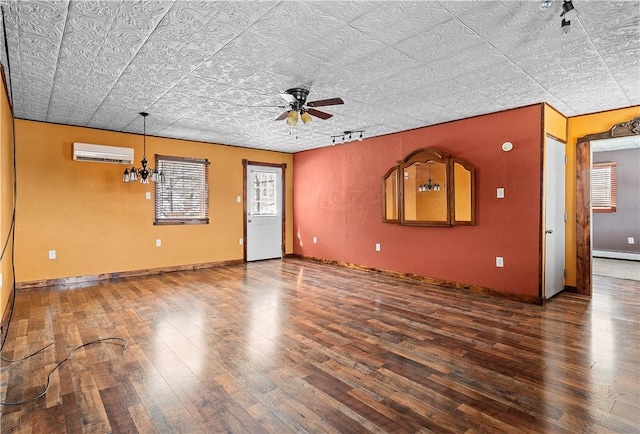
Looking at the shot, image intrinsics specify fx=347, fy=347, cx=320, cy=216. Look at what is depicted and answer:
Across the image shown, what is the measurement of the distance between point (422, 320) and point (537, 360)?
3.61ft

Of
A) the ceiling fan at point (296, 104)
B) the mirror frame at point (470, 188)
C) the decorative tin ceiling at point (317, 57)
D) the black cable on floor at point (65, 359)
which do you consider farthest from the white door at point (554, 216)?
the black cable on floor at point (65, 359)

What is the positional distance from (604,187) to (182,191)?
28.9 feet

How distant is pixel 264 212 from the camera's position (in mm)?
7508

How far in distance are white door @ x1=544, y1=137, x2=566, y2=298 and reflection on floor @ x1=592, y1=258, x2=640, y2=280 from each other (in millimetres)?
1957

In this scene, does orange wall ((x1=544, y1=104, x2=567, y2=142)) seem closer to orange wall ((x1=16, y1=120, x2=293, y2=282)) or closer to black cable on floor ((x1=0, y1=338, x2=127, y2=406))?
black cable on floor ((x1=0, y1=338, x2=127, y2=406))

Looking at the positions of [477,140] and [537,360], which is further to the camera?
[477,140]

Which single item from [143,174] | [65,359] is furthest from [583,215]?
[143,174]

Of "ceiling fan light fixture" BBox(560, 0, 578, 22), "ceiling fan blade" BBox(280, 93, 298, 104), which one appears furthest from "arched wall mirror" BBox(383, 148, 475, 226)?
"ceiling fan light fixture" BBox(560, 0, 578, 22)

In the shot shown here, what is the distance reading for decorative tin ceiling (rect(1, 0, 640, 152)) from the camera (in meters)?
→ 2.19

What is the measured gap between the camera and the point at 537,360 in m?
2.62

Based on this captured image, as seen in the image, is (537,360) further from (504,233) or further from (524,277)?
(504,233)

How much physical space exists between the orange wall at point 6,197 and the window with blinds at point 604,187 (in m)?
10.1

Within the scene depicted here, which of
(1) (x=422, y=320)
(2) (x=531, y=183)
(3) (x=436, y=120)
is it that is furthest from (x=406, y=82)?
(1) (x=422, y=320)

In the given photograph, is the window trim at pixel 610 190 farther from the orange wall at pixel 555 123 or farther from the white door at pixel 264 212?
the white door at pixel 264 212
